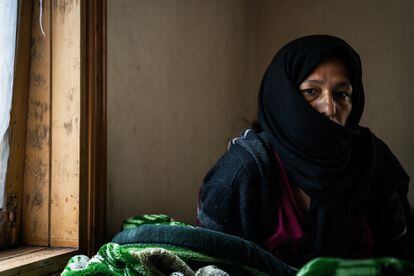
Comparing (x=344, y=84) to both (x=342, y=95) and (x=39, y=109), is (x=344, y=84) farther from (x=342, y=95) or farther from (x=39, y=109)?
(x=39, y=109)

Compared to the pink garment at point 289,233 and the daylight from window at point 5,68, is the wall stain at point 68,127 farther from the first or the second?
the pink garment at point 289,233

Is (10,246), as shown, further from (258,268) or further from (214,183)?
(258,268)

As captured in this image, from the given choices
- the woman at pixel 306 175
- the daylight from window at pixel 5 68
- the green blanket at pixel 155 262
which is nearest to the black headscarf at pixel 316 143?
the woman at pixel 306 175

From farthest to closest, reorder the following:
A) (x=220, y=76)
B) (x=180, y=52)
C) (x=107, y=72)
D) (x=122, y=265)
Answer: (x=220, y=76) → (x=180, y=52) → (x=107, y=72) → (x=122, y=265)

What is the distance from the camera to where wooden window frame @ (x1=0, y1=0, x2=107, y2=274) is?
1034 mm

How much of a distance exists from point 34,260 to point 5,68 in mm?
431

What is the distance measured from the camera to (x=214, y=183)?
1.08 m

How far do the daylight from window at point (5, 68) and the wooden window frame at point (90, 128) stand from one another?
50mm

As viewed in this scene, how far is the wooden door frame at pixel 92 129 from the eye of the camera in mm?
1040

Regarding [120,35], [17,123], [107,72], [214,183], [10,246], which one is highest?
[120,35]

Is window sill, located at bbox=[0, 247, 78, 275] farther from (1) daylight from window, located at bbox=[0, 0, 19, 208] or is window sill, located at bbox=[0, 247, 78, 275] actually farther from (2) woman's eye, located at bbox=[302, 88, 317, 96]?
(2) woman's eye, located at bbox=[302, 88, 317, 96]

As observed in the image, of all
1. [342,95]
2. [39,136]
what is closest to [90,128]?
[39,136]

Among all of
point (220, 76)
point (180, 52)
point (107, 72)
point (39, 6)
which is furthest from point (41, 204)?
point (220, 76)

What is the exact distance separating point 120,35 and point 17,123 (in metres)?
0.37
